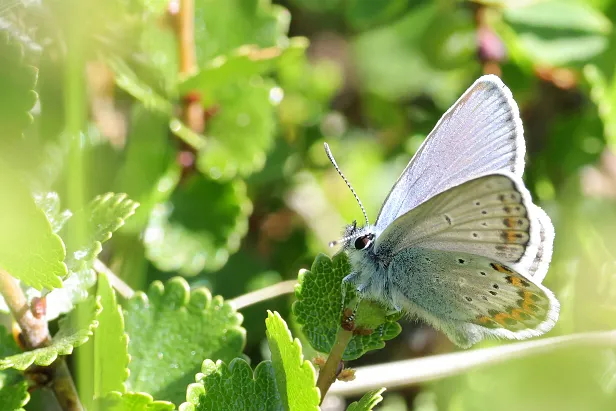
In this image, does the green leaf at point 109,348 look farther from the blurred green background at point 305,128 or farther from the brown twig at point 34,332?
the blurred green background at point 305,128

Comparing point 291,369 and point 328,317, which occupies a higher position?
point 291,369

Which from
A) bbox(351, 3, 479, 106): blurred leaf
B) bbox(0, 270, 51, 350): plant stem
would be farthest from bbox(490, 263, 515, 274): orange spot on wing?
bbox(351, 3, 479, 106): blurred leaf

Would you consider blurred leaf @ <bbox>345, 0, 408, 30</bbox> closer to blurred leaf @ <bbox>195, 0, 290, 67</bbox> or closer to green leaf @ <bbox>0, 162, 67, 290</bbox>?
blurred leaf @ <bbox>195, 0, 290, 67</bbox>

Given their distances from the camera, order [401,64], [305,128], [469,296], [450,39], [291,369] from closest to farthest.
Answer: [291,369] < [469,296] < [305,128] < [450,39] < [401,64]

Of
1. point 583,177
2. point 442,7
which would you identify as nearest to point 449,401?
point 583,177

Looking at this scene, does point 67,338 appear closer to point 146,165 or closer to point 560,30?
point 146,165

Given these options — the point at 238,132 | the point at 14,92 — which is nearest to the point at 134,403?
the point at 14,92
